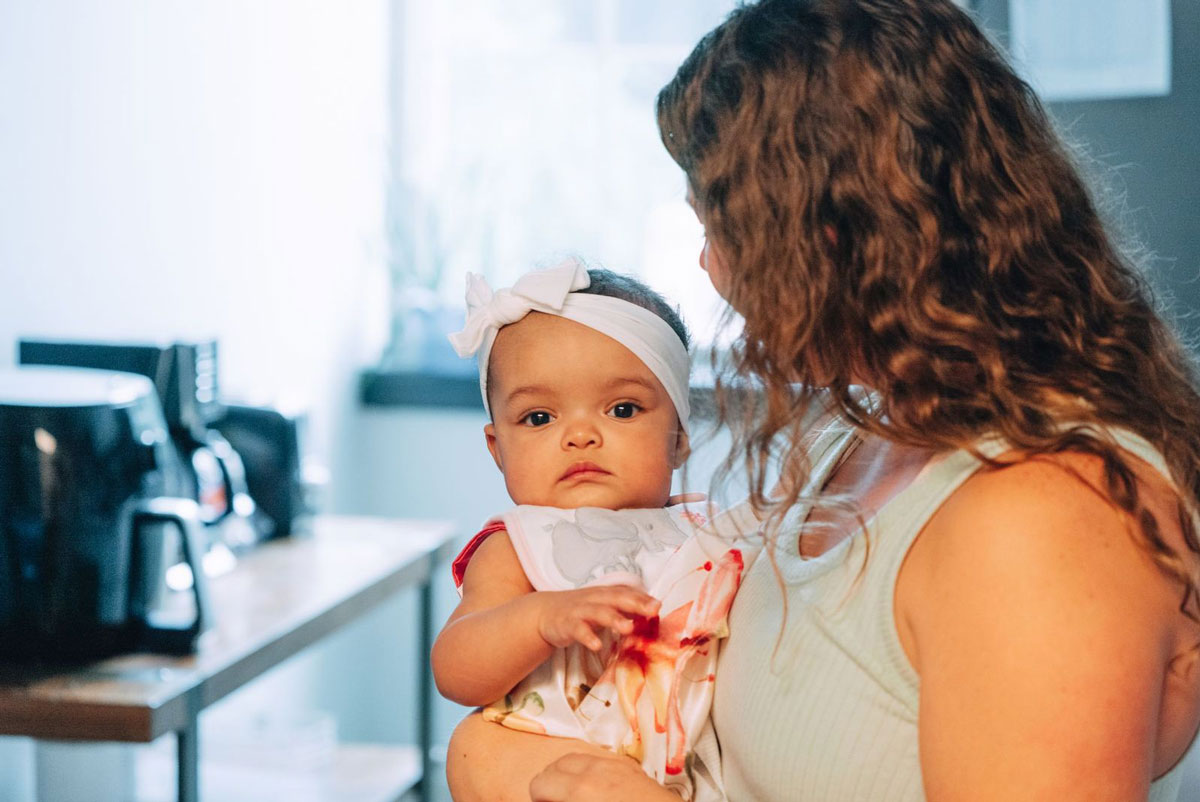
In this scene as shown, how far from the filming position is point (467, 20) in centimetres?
369

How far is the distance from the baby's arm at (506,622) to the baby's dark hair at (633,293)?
0.88 ft

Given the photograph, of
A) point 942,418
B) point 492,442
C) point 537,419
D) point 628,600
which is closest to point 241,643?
point 492,442

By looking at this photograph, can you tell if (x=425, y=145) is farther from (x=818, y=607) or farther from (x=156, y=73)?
(x=818, y=607)

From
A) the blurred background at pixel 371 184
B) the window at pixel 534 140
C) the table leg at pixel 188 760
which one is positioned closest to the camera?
the table leg at pixel 188 760

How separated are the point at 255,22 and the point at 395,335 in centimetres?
107

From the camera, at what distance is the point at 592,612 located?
3.33 feet

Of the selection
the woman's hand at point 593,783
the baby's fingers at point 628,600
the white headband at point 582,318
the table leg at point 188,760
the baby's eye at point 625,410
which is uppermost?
the white headband at point 582,318

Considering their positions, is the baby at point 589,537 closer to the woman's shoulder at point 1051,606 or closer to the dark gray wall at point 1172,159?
the woman's shoulder at point 1051,606

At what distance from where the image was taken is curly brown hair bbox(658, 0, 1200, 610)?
93cm

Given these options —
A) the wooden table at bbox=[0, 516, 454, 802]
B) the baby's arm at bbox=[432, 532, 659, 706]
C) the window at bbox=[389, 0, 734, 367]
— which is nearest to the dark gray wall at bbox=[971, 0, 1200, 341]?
the window at bbox=[389, 0, 734, 367]

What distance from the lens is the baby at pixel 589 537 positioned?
113cm

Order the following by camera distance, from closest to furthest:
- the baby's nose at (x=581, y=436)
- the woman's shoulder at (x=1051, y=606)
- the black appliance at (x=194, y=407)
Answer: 1. the woman's shoulder at (x=1051, y=606)
2. the baby's nose at (x=581, y=436)
3. the black appliance at (x=194, y=407)

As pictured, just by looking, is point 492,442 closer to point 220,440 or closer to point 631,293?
point 631,293

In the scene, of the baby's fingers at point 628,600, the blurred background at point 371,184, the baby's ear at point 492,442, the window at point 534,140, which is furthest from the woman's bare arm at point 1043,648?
the window at point 534,140
